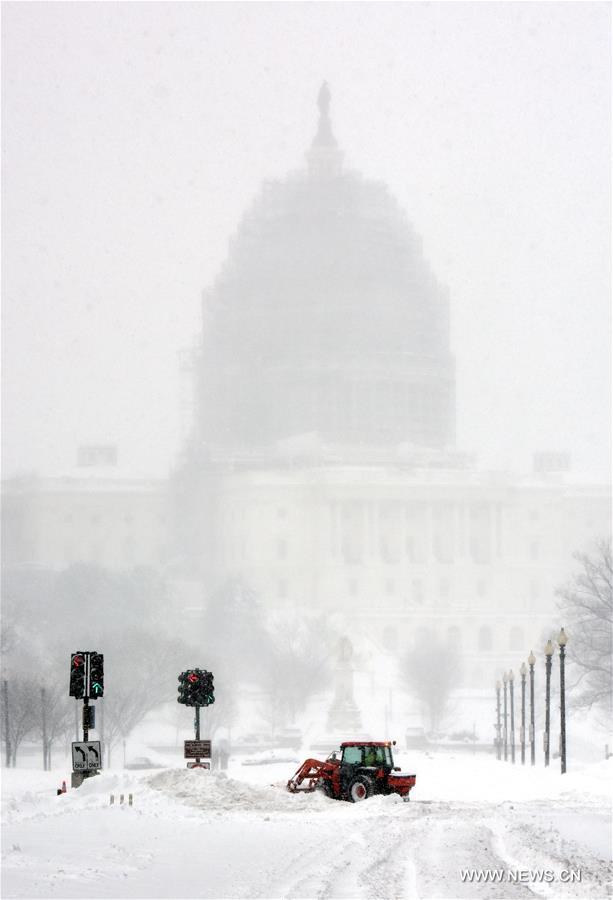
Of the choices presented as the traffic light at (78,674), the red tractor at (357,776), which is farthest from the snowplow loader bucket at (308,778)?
the traffic light at (78,674)

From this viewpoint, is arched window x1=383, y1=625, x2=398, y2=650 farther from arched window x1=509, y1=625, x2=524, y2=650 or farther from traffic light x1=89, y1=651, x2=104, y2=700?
traffic light x1=89, y1=651, x2=104, y2=700

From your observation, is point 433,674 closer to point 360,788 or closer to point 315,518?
point 315,518

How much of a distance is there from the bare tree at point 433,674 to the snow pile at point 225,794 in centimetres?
7160

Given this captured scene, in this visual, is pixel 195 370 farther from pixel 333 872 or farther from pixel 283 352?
pixel 333 872

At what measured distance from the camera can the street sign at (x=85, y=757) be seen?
36.3 meters

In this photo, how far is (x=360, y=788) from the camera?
36.2 m

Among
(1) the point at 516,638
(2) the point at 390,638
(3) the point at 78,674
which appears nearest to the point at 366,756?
(3) the point at 78,674

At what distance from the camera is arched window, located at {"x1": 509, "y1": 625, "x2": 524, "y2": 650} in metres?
172

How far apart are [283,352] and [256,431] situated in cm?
793

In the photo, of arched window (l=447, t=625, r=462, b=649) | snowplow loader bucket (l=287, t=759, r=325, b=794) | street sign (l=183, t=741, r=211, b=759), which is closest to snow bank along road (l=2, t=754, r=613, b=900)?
snowplow loader bucket (l=287, t=759, r=325, b=794)

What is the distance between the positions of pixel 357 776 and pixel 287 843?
10.4 meters

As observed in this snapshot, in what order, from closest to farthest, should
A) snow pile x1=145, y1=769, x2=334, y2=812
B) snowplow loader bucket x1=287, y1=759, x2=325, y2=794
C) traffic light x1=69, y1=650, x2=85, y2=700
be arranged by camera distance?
snow pile x1=145, y1=769, x2=334, y2=812 < traffic light x1=69, y1=650, x2=85, y2=700 < snowplow loader bucket x1=287, y1=759, x2=325, y2=794

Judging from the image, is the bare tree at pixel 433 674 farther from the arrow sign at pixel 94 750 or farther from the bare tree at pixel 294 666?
the arrow sign at pixel 94 750

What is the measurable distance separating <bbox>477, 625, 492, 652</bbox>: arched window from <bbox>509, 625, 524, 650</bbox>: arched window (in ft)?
5.68
